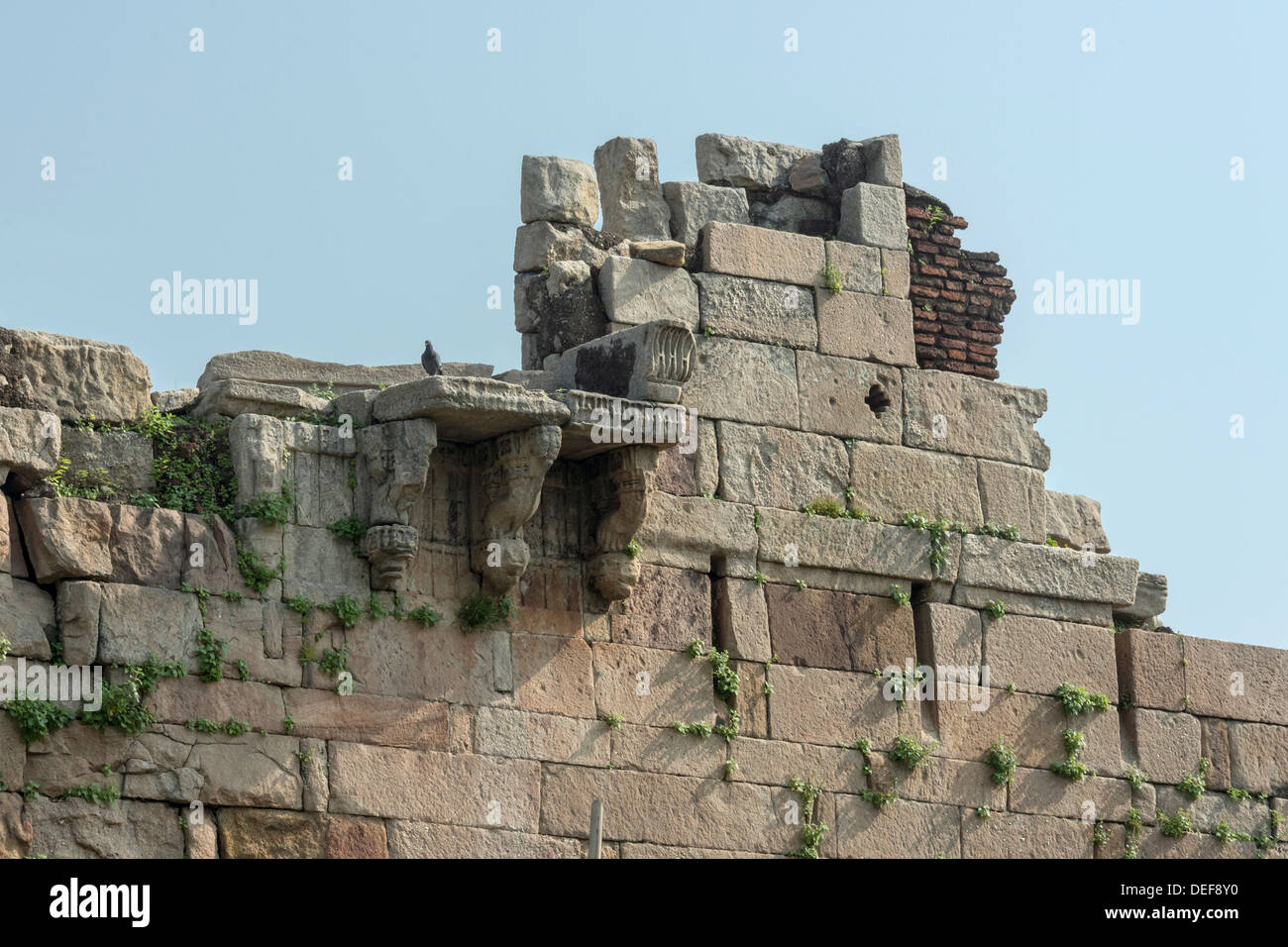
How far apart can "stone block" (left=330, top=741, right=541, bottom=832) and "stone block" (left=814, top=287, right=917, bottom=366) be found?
3374 mm

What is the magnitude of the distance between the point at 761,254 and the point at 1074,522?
8.72 feet

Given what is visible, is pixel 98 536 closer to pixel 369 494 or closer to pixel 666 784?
pixel 369 494

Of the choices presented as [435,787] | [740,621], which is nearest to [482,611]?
[435,787]

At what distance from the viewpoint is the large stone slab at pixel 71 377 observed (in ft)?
34.6

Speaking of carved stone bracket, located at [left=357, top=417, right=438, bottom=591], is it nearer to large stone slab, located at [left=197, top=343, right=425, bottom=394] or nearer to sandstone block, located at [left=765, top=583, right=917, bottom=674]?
large stone slab, located at [left=197, top=343, right=425, bottom=394]

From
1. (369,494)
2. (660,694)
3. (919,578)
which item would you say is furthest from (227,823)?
(919,578)

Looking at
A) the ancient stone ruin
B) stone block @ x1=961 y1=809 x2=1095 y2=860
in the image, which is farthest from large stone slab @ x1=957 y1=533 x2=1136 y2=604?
stone block @ x1=961 y1=809 x2=1095 y2=860

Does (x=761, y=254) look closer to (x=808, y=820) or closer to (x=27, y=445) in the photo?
(x=808, y=820)

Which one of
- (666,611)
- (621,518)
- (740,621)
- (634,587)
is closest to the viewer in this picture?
(621,518)

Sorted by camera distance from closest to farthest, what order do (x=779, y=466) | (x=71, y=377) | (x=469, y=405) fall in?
(x=71, y=377), (x=469, y=405), (x=779, y=466)

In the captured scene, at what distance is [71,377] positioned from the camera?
422 inches

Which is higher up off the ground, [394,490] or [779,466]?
[779,466]

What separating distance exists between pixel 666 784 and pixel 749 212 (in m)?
3.67

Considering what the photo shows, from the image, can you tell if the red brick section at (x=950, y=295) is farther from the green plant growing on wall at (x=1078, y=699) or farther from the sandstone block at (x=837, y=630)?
the green plant growing on wall at (x=1078, y=699)
